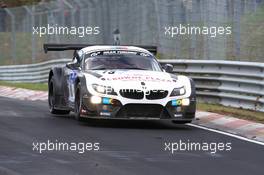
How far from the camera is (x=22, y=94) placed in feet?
76.6

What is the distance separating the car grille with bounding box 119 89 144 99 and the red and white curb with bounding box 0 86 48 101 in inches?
329

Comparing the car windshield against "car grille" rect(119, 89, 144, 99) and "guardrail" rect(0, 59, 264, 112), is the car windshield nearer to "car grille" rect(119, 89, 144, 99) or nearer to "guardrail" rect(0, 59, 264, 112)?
"car grille" rect(119, 89, 144, 99)

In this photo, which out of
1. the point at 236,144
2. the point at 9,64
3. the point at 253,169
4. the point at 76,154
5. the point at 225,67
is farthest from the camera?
the point at 9,64

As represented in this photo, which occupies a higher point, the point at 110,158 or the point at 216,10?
the point at 216,10

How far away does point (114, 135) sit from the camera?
40.6 feet

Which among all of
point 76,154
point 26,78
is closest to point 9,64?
point 26,78

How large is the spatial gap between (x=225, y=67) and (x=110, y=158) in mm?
8387

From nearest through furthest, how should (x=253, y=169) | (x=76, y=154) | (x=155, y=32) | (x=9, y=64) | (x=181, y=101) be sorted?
1. (x=253, y=169)
2. (x=76, y=154)
3. (x=181, y=101)
4. (x=155, y=32)
5. (x=9, y=64)

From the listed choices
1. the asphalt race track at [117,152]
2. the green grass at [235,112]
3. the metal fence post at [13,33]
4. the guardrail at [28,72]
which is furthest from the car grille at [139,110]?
the metal fence post at [13,33]

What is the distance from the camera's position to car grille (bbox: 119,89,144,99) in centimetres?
1320

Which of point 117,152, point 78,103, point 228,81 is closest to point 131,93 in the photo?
point 78,103

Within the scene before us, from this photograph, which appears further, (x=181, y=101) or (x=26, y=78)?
(x=26, y=78)

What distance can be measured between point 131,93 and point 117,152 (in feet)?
9.07

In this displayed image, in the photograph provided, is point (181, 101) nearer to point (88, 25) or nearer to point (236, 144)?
point (236, 144)
